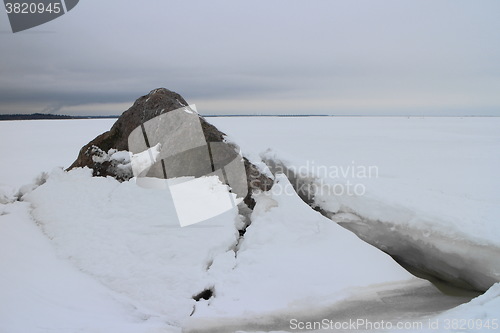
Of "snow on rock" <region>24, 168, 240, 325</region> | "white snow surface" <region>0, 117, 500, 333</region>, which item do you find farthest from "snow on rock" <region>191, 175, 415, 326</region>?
"snow on rock" <region>24, 168, 240, 325</region>

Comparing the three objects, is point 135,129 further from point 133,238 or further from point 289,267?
point 289,267

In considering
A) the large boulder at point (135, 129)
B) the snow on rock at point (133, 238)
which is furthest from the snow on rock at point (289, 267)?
the large boulder at point (135, 129)

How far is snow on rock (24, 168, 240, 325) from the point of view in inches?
178

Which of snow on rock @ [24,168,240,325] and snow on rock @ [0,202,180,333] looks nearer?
snow on rock @ [0,202,180,333]

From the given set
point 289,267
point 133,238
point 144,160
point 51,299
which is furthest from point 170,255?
point 144,160

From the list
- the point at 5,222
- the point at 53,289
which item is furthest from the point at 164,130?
the point at 53,289

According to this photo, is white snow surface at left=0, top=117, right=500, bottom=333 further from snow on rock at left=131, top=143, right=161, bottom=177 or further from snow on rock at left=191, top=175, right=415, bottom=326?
snow on rock at left=131, top=143, right=161, bottom=177

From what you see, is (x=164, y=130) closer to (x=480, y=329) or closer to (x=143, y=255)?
(x=143, y=255)

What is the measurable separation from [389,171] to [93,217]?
29.7 ft

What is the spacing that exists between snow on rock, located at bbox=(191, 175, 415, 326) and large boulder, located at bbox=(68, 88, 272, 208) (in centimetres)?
109

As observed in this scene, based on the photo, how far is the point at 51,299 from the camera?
4039 millimetres

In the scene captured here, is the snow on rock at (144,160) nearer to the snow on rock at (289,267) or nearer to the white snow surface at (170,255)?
the white snow surface at (170,255)

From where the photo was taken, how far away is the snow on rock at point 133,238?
14.8 feet

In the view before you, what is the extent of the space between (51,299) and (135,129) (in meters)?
4.08
